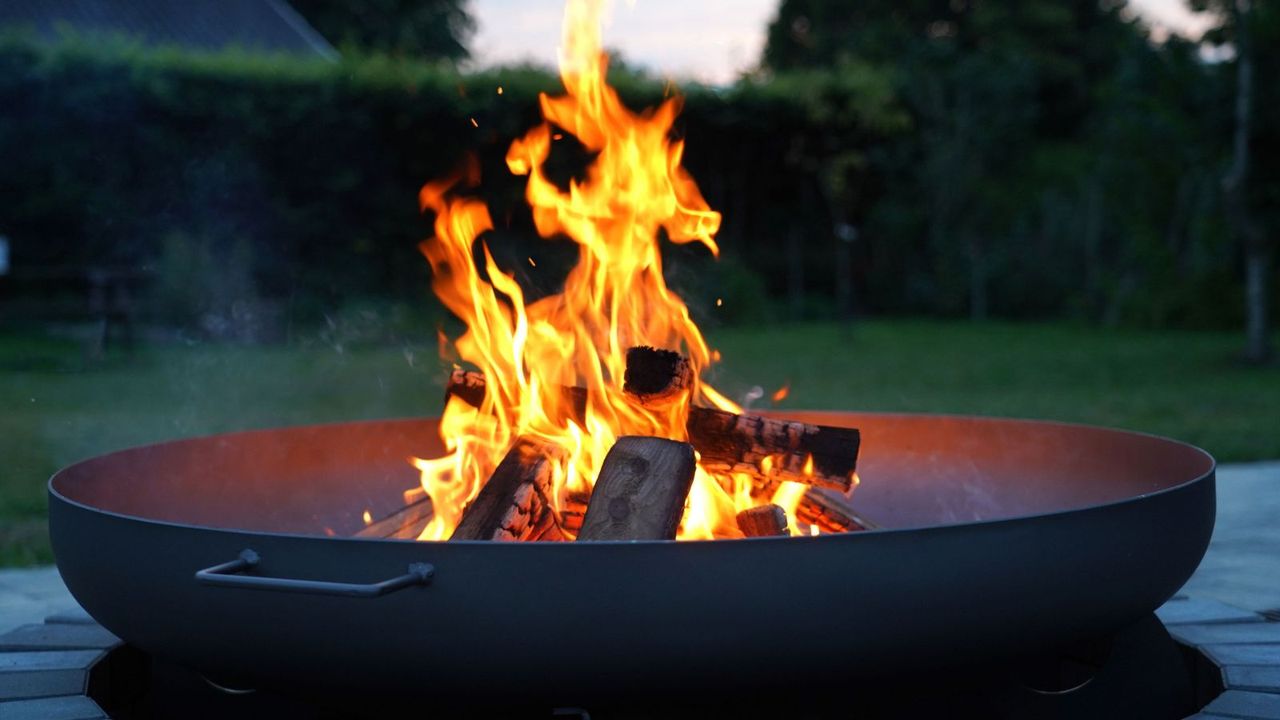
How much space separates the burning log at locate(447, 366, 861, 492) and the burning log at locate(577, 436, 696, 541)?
6.6 inches

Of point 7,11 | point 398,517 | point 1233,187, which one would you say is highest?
point 7,11

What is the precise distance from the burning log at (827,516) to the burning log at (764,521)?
7.0 inches

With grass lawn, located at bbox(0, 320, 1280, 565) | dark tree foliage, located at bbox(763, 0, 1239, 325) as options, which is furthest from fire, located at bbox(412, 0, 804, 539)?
dark tree foliage, located at bbox(763, 0, 1239, 325)

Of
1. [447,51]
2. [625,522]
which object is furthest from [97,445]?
[447,51]

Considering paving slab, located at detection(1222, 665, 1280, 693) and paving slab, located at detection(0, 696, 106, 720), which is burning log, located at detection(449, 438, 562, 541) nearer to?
paving slab, located at detection(0, 696, 106, 720)

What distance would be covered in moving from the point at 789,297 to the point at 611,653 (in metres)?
10.6

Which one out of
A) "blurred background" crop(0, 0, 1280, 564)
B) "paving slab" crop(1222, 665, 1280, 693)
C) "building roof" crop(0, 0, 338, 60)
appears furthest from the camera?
"building roof" crop(0, 0, 338, 60)

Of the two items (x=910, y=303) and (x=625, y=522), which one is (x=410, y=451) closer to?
(x=625, y=522)

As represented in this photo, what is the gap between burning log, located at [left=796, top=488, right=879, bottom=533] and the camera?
1891 mm

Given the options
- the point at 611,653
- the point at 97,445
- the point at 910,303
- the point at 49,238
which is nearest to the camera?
the point at 611,653

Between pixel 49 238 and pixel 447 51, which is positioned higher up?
pixel 447 51

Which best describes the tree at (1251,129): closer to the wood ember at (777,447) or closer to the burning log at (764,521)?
the wood ember at (777,447)

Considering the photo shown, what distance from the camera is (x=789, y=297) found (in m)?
11.8

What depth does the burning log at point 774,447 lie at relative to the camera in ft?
5.76
